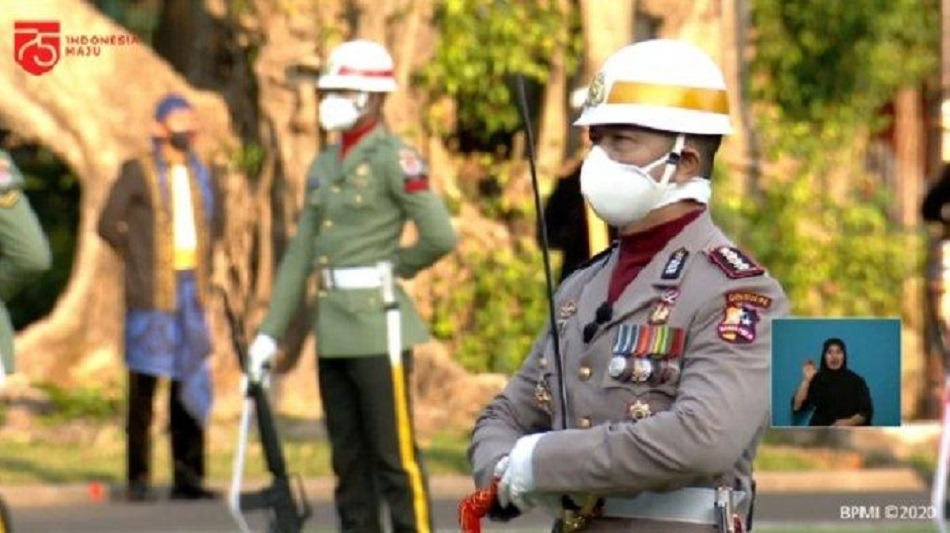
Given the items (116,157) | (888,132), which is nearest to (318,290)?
(116,157)

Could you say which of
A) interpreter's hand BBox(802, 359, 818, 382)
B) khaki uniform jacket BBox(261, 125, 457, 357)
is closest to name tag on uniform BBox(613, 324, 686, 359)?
interpreter's hand BBox(802, 359, 818, 382)

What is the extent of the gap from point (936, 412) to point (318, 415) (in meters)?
4.47

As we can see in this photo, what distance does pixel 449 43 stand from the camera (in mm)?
19328

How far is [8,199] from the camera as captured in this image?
8453mm

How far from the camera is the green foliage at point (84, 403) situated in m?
17.1

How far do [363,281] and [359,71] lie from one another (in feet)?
2.61

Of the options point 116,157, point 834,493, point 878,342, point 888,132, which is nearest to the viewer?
point 878,342

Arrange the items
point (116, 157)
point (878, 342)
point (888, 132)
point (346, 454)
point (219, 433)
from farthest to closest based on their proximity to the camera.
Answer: point (888, 132) < point (116, 157) < point (219, 433) < point (346, 454) < point (878, 342)

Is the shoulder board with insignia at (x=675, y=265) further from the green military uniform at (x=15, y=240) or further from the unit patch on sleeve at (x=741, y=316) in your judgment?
the green military uniform at (x=15, y=240)

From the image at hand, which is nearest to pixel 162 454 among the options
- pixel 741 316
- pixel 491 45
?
pixel 491 45

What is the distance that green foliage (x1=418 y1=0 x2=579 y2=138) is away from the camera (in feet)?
63.3

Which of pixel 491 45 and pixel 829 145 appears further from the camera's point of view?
pixel 829 145

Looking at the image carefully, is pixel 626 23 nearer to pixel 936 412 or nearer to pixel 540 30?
pixel 540 30

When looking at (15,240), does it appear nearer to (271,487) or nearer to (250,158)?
(271,487)
